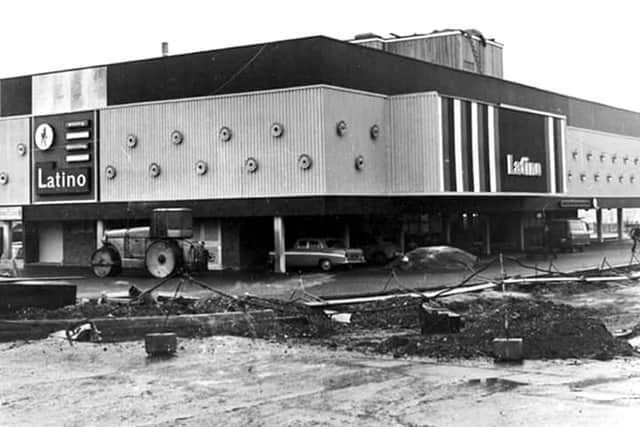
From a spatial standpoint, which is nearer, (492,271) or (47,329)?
(47,329)

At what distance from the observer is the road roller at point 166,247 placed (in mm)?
30297

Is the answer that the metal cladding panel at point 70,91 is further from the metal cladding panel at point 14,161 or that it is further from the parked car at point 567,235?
the parked car at point 567,235

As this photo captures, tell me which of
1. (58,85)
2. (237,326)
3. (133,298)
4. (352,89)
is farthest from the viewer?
(58,85)

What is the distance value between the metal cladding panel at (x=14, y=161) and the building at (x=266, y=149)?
0.07 meters

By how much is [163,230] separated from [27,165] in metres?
15.5

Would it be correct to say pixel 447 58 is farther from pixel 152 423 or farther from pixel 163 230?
pixel 152 423

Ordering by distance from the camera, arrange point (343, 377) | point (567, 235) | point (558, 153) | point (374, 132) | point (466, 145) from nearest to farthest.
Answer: point (343, 377)
point (374, 132)
point (466, 145)
point (558, 153)
point (567, 235)

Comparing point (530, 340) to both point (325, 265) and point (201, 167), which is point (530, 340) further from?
point (201, 167)

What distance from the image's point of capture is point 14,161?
42625 millimetres

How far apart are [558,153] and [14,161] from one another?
2925 cm

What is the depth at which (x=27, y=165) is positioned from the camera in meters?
42.2

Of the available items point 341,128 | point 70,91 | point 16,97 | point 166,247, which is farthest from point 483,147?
point 16,97

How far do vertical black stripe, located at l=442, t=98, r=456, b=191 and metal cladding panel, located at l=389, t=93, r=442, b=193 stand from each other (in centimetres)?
40

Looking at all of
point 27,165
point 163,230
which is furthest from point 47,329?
point 27,165
